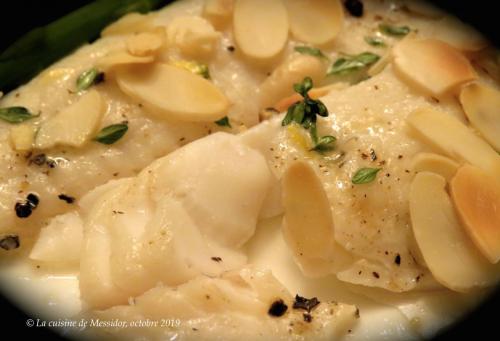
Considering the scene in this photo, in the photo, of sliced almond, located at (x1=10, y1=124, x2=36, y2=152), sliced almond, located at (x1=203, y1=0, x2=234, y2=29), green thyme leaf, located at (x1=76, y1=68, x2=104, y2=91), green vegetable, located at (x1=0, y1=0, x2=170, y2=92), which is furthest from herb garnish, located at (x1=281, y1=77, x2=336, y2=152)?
green vegetable, located at (x1=0, y1=0, x2=170, y2=92)

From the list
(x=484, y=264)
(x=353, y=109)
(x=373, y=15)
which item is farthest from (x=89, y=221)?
(x=373, y=15)

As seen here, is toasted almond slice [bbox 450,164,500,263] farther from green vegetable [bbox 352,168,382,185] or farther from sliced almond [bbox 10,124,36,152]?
sliced almond [bbox 10,124,36,152]

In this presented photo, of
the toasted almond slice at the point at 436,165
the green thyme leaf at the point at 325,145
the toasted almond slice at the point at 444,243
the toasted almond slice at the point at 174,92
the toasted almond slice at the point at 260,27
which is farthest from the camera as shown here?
the toasted almond slice at the point at 260,27

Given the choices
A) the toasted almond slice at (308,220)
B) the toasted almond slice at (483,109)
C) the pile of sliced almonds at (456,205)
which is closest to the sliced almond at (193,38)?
the toasted almond slice at (308,220)

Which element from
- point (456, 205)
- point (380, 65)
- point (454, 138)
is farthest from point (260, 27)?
point (456, 205)

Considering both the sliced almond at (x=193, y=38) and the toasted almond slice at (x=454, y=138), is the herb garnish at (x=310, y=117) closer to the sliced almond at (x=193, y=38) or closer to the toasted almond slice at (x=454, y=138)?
the toasted almond slice at (x=454, y=138)
